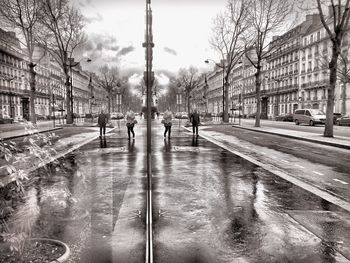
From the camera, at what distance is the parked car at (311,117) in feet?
113

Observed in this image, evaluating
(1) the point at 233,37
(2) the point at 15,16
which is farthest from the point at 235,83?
(2) the point at 15,16

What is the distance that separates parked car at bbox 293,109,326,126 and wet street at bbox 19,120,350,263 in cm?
2916

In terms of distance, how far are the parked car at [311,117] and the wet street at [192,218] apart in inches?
1148

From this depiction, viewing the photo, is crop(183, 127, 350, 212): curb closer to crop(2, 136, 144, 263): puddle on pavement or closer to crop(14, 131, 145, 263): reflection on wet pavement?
crop(14, 131, 145, 263): reflection on wet pavement

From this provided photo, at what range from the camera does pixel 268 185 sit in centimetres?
718

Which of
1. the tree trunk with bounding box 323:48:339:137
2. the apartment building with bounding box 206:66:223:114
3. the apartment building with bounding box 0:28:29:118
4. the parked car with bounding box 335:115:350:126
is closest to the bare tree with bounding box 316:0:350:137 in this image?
the tree trunk with bounding box 323:48:339:137

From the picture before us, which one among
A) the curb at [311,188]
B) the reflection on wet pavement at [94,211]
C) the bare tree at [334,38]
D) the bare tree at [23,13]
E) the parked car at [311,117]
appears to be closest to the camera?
the reflection on wet pavement at [94,211]

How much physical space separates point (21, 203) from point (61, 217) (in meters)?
1.20

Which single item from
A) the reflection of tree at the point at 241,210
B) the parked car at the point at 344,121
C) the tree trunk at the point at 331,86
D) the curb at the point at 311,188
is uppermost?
the tree trunk at the point at 331,86

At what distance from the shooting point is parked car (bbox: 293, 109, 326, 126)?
34.5m

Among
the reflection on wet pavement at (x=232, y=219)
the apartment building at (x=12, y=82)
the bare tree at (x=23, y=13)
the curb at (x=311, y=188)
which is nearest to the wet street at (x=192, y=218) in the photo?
the reflection on wet pavement at (x=232, y=219)

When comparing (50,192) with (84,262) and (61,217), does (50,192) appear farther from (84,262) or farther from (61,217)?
(84,262)

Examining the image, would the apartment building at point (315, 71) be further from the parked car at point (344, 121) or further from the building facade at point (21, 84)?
the building facade at point (21, 84)

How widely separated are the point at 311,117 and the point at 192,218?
33.9 m
